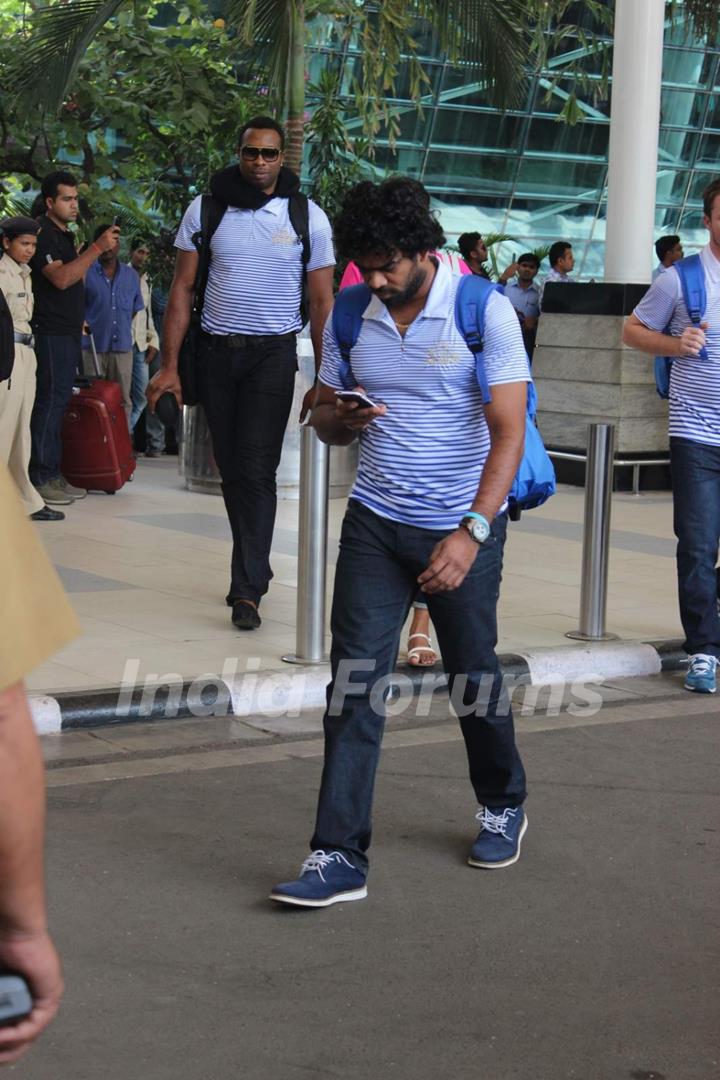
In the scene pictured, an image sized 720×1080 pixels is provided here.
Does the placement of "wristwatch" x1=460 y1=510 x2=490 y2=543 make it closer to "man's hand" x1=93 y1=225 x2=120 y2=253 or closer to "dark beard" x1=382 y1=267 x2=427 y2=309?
"dark beard" x1=382 y1=267 x2=427 y2=309

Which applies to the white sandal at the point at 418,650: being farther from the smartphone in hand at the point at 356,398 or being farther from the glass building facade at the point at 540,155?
the glass building facade at the point at 540,155

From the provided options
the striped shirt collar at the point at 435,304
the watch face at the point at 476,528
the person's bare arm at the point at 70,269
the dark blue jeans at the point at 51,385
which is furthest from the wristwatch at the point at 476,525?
the dark blue jeans at the point at 51,385

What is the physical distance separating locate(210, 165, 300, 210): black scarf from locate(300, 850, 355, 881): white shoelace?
388 centimetres

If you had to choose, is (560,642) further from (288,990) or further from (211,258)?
(288,990)

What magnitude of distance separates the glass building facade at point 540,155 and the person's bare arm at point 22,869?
3613 cm

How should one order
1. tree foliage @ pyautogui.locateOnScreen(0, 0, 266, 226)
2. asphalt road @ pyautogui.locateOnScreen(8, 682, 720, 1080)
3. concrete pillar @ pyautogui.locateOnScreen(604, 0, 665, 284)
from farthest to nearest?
1. tree foliage @ pyautogui.locateOnScreen(0, 0, 266, 226)
2. concrete pillar @ pyautogui.locateOnScreen(604, 0, 665, 284)
3. asphalt road @ pyautogui.locateOnScreen(8, 682, 720, 1080)

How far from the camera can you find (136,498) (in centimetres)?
1264

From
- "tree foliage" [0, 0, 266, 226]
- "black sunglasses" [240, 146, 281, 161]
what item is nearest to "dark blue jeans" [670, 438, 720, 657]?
"black sunglasses" [240, 146, 281, 161]

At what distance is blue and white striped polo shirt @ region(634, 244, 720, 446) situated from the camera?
7.04m

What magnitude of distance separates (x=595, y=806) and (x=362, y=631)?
1348mm

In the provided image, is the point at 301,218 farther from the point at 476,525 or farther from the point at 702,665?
the point at 476,525

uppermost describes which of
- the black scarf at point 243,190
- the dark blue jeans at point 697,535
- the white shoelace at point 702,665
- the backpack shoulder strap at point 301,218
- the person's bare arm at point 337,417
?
the black scarf at point 243,190

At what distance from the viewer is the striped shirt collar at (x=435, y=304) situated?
4582mm

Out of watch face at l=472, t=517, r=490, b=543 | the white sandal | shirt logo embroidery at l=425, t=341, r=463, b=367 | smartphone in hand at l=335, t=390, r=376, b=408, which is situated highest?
shirt logo embroidery at l=425, t=341, r=463, b=367
